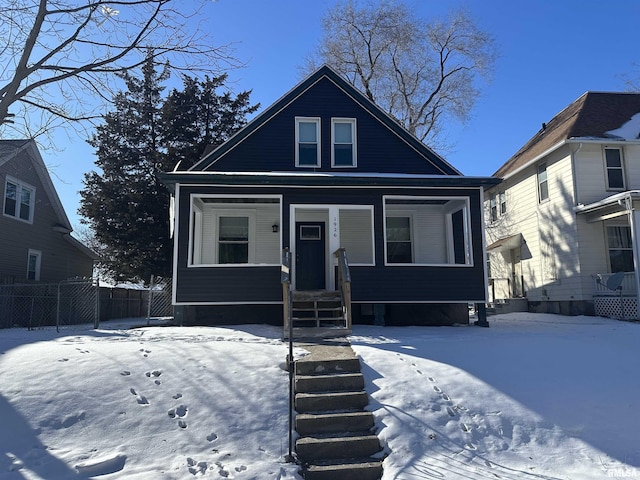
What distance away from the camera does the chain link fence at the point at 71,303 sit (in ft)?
50.2

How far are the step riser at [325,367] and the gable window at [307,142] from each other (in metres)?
7.50

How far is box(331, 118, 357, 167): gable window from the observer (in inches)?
539

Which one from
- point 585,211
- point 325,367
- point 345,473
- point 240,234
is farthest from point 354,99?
point 345,473

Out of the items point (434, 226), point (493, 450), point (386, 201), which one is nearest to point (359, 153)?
point (386, 201)

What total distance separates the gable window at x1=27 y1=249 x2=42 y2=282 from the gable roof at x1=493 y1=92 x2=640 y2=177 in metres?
19.4

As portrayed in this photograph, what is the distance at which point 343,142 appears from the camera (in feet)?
45.5

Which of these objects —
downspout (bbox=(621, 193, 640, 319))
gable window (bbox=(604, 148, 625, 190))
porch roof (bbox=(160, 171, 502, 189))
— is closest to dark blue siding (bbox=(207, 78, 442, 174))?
porch roof (bbox=(160, 171, 502, 189))

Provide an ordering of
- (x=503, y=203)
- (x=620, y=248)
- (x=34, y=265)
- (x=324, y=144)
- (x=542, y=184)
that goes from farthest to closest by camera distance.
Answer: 1. (x=503, y=203)
2. (x=34, y=265)
3. (x=542, y=184)
4. (x=620, y=248)
5. (x=324, y=144)

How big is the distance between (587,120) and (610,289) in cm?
604

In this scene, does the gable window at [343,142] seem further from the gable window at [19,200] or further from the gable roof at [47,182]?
the gable window at [19,200]

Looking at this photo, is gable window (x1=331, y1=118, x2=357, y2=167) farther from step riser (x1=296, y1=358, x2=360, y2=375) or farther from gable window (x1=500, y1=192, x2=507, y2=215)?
gable window (x1=500, y1=192, x2=507, y2=215)

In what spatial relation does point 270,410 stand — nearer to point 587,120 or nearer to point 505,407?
point 505,407

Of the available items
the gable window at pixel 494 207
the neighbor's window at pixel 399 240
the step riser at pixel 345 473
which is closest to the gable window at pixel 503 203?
the gable window at pixel 494 207

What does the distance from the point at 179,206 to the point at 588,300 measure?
1267cm
